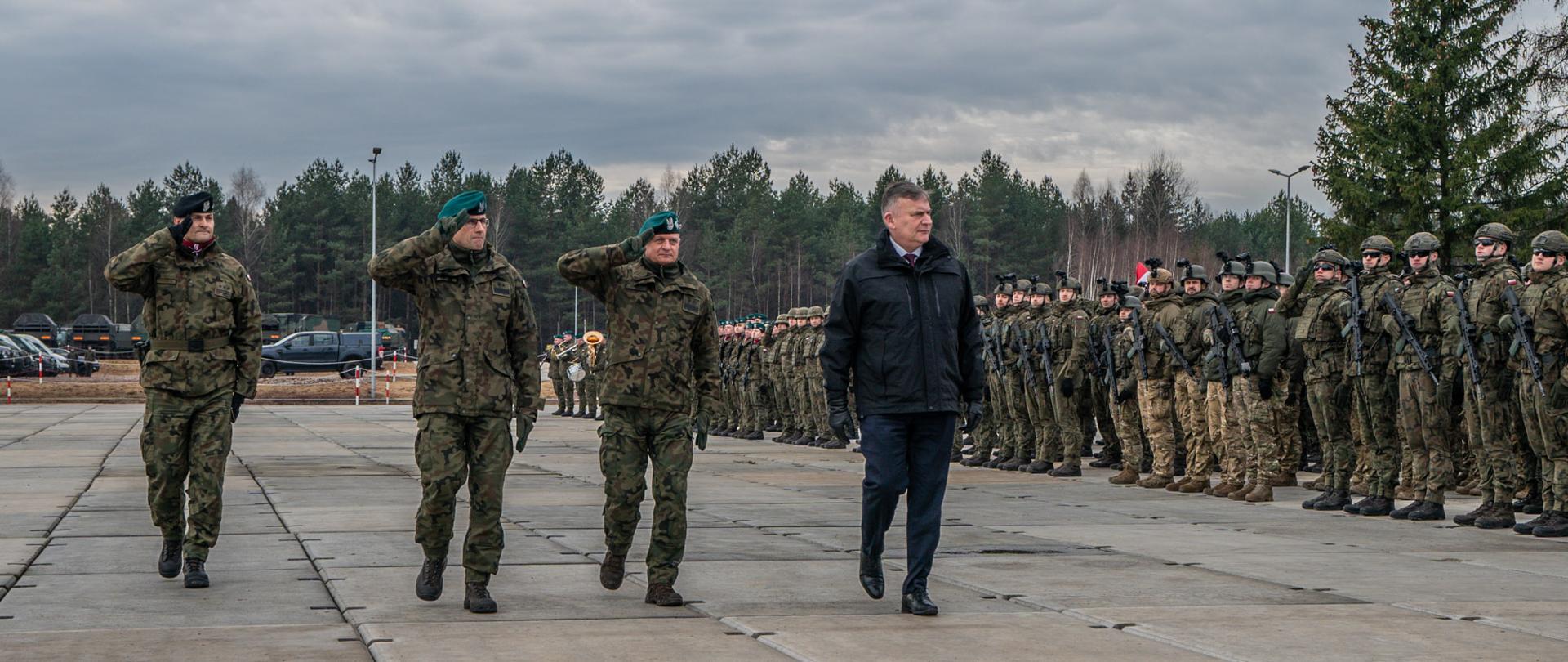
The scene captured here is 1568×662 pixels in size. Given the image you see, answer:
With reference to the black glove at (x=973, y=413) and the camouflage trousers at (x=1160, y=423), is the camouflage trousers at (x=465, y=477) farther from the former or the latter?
the camouflage trousers at (x=1160, y=423)

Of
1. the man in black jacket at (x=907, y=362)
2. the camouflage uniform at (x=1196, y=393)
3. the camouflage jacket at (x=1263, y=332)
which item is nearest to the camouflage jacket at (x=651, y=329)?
the man in black jacket at (x=907, y=362)

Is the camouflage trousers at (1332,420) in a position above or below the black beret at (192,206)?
below

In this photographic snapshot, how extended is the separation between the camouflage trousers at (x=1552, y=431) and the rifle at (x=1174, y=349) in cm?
371

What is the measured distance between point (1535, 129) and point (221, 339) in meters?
37.4

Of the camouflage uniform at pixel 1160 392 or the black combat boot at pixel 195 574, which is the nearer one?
the black combat boot at pixel 195 574

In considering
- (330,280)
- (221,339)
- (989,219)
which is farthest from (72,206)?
(221,339)

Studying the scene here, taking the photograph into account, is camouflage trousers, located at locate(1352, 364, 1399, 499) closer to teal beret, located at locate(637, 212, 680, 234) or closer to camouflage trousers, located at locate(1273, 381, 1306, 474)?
camouflage trousers, located at locate(1273, 381, 1306, 474)

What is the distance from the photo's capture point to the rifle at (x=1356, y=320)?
12.9 metres

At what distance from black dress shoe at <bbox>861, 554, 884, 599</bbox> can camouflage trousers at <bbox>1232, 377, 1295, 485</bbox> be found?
Result: 688 centimetres

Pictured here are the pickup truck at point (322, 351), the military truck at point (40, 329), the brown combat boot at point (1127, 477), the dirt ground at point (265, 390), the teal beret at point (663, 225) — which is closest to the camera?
the teal beret at point (663, 225)

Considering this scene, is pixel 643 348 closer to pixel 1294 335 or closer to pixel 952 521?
pixel 952 521

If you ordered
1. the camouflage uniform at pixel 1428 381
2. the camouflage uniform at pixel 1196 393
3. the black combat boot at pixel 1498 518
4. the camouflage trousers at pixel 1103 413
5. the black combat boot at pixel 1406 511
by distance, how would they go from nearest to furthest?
the black combat boot at pixel 1498 518
the camouflage uniform at pixel 1428 381
the black combat boot at pixel 1406 511
the camouflage uniform at pixel 1196 393
the camouflage trousers at pixel 1103 413

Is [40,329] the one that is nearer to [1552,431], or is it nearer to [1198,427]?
[1198,427]

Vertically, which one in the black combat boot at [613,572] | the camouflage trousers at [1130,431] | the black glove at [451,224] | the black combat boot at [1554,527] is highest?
the black glove at [451,224]
